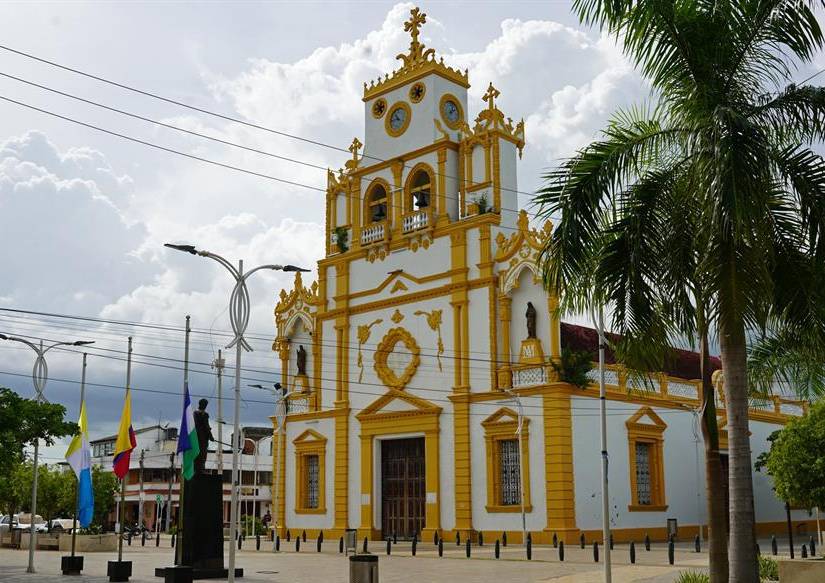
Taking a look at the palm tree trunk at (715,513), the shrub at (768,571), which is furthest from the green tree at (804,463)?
the palm tree trunk at (715,513)

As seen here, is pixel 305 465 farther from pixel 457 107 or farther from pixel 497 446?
pixel 457 107

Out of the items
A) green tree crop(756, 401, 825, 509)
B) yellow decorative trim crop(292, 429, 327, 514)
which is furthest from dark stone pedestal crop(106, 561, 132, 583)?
yellow decorative trim crop(292, 429, 327, 514)

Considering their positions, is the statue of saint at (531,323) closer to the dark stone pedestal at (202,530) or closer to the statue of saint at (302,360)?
the statue of saint at (302,360)

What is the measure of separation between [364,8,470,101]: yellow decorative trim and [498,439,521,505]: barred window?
1765 cm

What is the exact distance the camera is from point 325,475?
46500 mm

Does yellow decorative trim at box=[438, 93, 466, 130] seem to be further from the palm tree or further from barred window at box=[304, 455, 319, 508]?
the palm tree

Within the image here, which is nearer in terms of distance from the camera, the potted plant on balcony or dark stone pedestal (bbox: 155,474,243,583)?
dark stone pedestal (bbox: 155,474,243,583)

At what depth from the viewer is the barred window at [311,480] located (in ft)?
156

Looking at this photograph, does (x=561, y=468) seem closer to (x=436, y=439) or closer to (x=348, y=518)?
(x=436, y=439)

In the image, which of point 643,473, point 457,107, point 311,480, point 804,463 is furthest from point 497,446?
point 457,107

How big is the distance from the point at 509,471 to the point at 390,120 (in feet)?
59.7

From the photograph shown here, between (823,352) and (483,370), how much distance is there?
2485 cm

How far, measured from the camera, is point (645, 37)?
53.4ft

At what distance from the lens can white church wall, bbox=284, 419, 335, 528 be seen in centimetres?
4594
